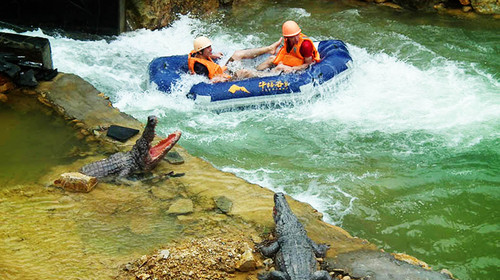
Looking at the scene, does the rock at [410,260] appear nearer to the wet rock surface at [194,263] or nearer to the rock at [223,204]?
the wet rock surface at [194,263]

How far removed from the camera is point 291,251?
4270 millimetres

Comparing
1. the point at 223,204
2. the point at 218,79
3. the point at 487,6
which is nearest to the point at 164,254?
the point at 223,204

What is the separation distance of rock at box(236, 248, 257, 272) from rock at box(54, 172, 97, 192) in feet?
6.63

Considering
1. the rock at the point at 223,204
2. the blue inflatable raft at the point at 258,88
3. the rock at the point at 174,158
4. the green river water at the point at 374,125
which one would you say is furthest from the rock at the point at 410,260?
the blue inflatable raft at the point at 258,88

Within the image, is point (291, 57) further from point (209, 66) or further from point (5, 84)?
point (5, 84)

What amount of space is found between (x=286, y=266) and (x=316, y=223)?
3.19ft

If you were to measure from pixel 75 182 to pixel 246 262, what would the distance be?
2.19m

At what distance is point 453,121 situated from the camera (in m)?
7.53

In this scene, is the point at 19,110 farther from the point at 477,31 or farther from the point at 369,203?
the point at 477,31

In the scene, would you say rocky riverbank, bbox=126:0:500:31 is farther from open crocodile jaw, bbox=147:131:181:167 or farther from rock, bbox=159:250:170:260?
rock, bbox=159:250:170:260

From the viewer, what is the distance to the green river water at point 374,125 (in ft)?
18.4

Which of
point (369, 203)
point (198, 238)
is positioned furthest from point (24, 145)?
point (369, 203)

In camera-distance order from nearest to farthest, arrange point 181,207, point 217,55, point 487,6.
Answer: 1. point 181,207
2. point 217,55
3. point 487,6

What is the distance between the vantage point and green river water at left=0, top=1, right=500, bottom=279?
220 inches
